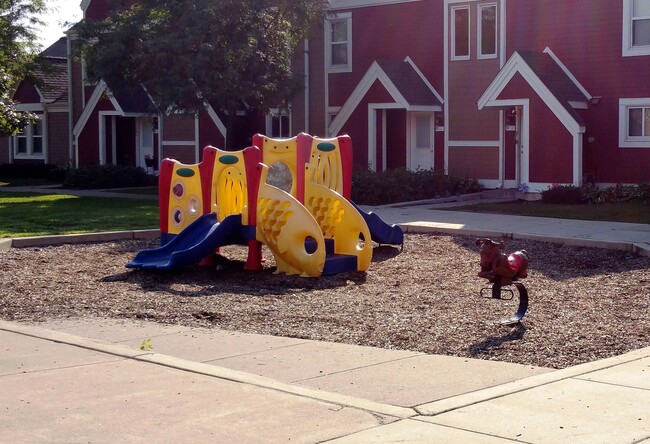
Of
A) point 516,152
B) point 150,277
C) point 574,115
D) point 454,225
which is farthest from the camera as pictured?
point 516,152

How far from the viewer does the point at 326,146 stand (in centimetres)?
1442

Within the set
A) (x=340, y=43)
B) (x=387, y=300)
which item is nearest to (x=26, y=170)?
(x=340, y=43)

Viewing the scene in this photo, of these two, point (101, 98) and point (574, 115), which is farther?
point (101, 98)

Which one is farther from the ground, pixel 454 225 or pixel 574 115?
pixel 574 115

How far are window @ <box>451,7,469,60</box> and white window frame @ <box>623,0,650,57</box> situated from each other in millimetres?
4662

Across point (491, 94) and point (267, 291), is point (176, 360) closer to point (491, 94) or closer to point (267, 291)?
point (267, 291)

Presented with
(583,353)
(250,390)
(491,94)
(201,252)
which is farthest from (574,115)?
(250,390)

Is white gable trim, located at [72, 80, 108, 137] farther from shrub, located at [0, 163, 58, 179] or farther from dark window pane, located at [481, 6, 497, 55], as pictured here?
dark window pane, located at [481, 6, 497, 55]

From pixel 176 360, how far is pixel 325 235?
20.1 ft

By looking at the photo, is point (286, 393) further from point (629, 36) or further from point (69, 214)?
point (629, 36)

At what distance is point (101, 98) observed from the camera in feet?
119

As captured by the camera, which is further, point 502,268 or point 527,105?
point 527,105

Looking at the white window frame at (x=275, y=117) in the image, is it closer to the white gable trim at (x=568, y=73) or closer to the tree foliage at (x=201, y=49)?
the tree foliage at (x=201, y=49)

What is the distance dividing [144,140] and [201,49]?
12118 millimetres
